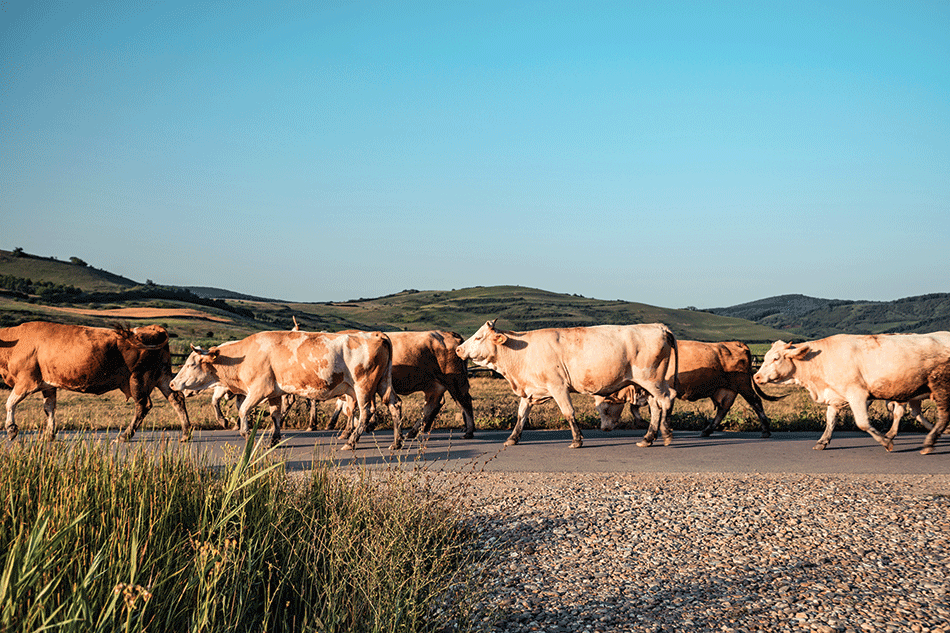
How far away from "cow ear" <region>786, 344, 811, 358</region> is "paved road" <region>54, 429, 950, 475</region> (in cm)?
158

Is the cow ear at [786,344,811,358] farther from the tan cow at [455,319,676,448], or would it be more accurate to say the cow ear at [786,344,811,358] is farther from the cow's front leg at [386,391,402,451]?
the cow's front leg at [386,391,402,451]

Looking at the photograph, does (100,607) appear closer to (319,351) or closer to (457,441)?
(319,351)

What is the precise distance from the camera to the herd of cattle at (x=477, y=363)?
11.5 metres

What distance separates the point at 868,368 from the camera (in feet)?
37.4

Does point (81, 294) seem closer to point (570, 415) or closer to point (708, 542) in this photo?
point (570, 415)

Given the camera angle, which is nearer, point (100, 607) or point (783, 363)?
point (100, 607)

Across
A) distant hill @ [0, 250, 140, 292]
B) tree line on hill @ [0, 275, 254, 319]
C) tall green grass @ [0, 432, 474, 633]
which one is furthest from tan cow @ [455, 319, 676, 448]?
distant hill @ [0, 250, 140, 292]

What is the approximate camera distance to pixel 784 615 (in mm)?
4562

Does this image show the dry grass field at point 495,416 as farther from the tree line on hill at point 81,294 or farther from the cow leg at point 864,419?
the tree line on hill at point 81,294

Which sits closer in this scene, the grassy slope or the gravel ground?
the gravel ground

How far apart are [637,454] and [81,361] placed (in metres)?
9.88

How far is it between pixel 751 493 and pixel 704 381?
266 inches

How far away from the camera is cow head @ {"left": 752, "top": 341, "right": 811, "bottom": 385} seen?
1248 centimetres

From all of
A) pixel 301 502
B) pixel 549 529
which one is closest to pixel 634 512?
pixel 549 529
